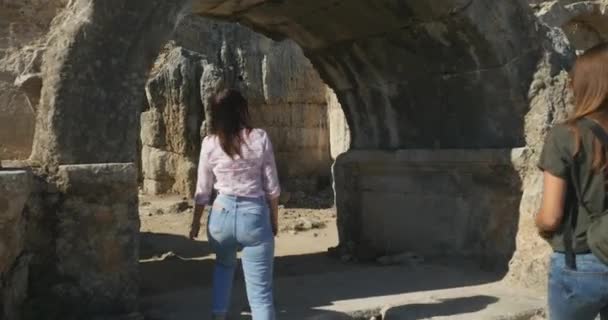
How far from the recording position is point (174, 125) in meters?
13.2

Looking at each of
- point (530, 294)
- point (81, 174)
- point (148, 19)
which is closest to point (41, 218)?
point (81, 174)

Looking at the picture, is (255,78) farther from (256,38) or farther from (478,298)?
(478,298)

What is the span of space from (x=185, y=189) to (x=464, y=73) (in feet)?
26.6

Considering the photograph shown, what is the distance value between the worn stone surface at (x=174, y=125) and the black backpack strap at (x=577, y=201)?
10.9 metres

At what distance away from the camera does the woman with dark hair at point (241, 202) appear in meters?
3.68

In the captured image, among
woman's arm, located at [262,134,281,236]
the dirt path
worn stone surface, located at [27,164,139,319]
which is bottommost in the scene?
the dirt path

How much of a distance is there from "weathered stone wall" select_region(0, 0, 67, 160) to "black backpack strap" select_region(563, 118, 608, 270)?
1241cm

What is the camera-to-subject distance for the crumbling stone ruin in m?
4.16

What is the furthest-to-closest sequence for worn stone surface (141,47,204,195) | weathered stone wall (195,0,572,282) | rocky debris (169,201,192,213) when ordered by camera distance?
worn stone surface (141,47,204,195) < rocky debris (169,201,192,213) < weathered stone wall (195,0,572,282)

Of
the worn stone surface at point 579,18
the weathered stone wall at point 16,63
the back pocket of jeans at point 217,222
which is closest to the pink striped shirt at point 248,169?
the back pocket of jeans at point 217,222

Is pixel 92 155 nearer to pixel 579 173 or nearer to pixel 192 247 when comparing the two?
pixel 579 173

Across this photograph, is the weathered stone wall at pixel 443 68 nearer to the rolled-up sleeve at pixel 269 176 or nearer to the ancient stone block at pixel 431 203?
the ancient stone block at pixel 431 203

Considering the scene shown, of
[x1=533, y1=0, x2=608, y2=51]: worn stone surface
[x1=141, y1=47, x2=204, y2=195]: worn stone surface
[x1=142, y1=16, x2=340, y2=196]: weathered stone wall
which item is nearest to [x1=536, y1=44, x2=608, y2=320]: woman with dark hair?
[x1=142, y1=16, x2=340, y2=196]: weathered stone wall

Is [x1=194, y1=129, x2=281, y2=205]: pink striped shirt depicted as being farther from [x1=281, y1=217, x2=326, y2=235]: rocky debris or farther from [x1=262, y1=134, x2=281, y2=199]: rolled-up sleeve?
[x1=281, y1=217, x2=326, y2=235]: rocky debris
